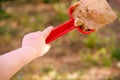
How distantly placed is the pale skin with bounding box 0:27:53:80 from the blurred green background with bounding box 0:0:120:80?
2.30 feet

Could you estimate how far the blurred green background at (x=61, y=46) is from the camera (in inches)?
88.4

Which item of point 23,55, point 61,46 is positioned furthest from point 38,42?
point 61,46

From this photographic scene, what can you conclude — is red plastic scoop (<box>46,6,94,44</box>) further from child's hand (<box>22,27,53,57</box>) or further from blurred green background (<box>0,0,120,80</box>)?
blurred green background (<box>0,0,120,80</box>)

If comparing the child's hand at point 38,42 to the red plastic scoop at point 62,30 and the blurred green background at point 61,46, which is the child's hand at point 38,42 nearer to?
the red plastic scoop at point 62,30

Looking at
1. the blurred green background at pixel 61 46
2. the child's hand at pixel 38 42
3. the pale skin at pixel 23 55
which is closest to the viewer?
the pale skin at pixel 23 55

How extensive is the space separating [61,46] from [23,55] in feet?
4.28

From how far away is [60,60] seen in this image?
2398 millimetres

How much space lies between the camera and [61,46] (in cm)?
254

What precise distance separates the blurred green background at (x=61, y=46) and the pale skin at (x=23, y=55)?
2.30 ft

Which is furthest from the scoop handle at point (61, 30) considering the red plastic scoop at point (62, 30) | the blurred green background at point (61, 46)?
the blurred green background at point (61, 46)

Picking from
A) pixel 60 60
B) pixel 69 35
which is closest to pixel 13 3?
pixel 69 35

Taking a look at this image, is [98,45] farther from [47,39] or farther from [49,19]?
[47,39]

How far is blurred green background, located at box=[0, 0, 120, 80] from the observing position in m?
2.25

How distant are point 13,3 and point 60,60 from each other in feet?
2.87
